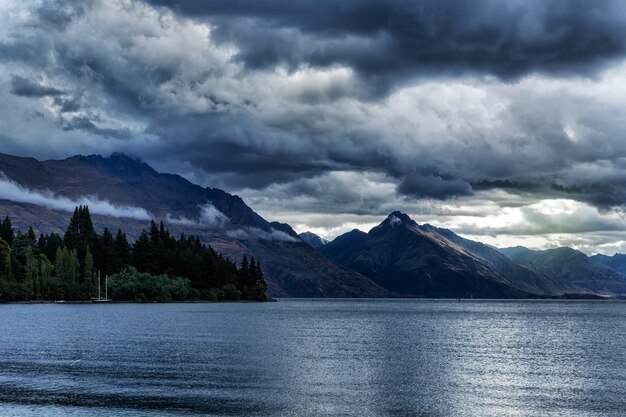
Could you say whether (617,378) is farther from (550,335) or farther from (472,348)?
(550,335)

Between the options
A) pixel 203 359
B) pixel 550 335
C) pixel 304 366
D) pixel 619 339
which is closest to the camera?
pixel 304 366

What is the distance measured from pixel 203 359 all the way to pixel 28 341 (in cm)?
4812

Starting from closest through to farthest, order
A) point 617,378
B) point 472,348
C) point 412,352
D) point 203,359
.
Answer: point 617,378
point 203,359
point 412,352
point 472,348

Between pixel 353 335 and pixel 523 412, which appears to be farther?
pixel 353 335

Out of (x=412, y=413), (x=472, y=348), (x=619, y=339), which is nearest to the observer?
(x=412, y=413)

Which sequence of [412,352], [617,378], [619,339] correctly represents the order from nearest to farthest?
[617,378] → [412,352] → [619,339]

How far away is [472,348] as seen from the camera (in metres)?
142

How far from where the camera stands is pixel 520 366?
367 ft

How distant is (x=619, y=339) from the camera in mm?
173125

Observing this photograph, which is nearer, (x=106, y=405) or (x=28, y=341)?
(x=106, y=405)

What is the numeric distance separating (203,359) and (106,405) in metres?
41.4

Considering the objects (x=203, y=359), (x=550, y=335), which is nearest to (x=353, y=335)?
(x=550, y=335)

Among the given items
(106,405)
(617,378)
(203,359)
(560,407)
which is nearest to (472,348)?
(617,378)

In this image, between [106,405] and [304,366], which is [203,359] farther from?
[106,405]
